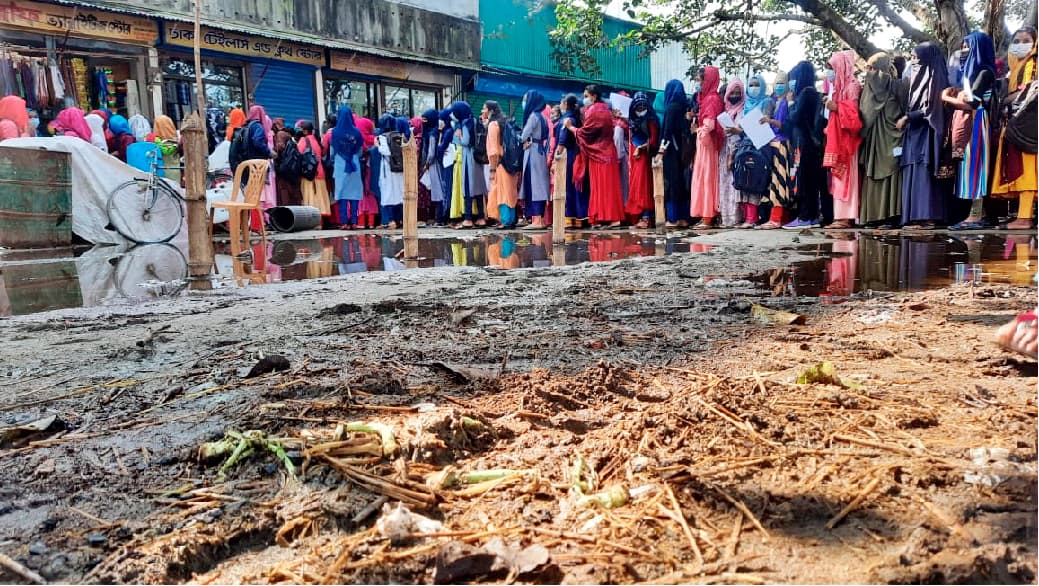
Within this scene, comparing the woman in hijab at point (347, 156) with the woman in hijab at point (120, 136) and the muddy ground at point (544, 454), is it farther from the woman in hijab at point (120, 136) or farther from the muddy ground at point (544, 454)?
the muddy ground at point (544, 454)

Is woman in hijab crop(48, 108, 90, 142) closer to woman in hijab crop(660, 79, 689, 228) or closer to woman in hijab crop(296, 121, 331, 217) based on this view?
woman in hijab crop(296, 121, 331, 217)

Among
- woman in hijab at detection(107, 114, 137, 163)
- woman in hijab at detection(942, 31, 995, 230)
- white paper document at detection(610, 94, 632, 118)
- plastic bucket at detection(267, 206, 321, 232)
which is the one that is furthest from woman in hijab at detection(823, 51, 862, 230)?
woman in hijab at detection(107, 114, 137, 163)

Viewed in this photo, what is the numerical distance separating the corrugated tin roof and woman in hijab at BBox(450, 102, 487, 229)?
5.45m

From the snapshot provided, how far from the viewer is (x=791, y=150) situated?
1034cm

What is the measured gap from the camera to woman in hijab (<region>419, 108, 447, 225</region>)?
14812 mm

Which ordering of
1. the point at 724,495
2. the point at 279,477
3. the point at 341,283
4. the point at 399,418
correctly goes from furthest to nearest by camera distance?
1. the point at 341,283
2. the point at 399,418
3. the point at 279,477
4. the point at 724,495

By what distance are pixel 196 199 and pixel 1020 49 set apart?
28.6 ft

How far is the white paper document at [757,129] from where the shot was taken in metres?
10.1

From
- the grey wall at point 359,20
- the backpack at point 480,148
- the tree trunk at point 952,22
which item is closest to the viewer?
the tree trunk at point 952,22

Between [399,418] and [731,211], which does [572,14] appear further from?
[399,418]

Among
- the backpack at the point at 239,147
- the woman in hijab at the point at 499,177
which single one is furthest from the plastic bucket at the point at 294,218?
the woman in hijab at the point at 499,177

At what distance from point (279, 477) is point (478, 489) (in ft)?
1.62

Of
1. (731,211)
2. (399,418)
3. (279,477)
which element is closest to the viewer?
(279,477)

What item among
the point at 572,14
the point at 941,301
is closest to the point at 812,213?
the point at 941,301
